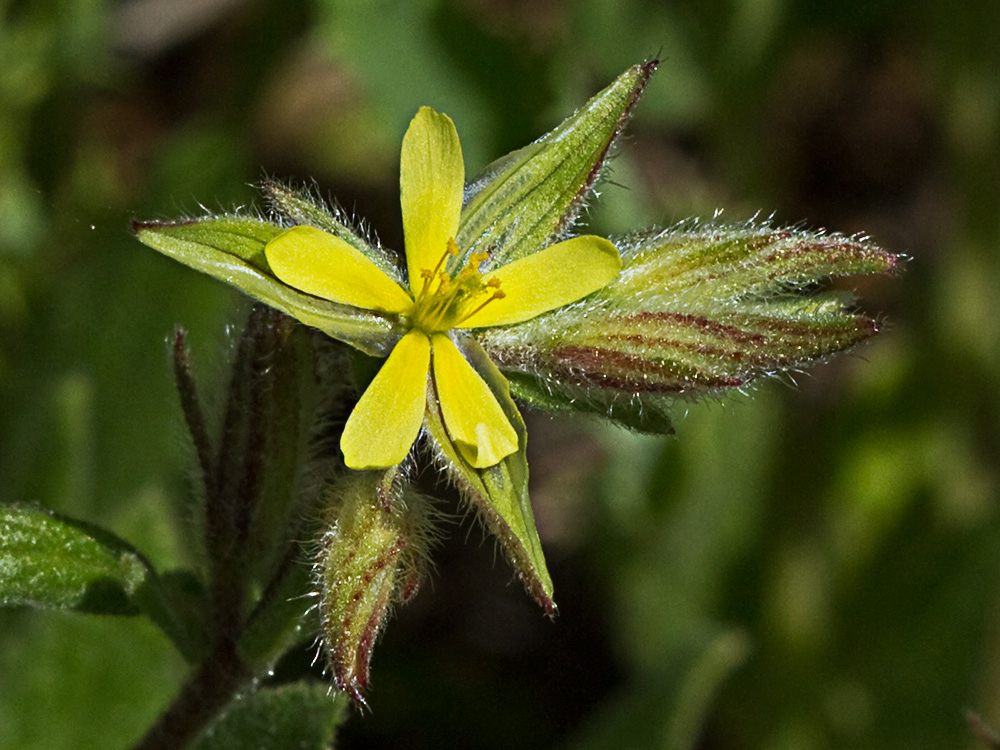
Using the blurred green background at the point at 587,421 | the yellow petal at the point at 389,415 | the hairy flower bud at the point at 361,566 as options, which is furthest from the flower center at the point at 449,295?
the blurred green background at the point at 587,421

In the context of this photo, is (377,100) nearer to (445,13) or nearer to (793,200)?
(445,13)

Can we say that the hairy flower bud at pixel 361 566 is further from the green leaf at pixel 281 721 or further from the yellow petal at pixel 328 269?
the green leaf at pixel 281 721

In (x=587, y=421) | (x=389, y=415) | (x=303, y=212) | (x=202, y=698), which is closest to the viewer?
(x=389, y=415)

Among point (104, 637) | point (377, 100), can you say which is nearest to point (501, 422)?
point (104, 637)

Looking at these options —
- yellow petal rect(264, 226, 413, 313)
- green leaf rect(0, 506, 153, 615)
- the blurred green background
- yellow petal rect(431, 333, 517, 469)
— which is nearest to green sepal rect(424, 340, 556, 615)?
yellow petal rect(431, 333, 517, 469)

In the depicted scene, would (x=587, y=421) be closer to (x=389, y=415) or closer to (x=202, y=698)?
(x=202, y=698)

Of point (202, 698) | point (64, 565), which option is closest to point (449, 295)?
point (64, 565)

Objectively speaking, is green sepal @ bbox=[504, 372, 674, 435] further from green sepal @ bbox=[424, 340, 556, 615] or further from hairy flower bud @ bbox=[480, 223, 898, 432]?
green sepal @ bbox=[424, 340, 556, 615]
